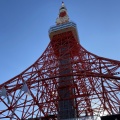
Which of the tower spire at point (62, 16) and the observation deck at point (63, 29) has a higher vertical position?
the tower spire at point (62, 16)

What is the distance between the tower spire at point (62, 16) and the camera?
29562 mm

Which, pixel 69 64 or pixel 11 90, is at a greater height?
pixel 69 64

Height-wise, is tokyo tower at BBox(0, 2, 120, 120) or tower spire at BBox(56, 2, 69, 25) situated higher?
tower spire at BBox(56, 2, 69, 25)

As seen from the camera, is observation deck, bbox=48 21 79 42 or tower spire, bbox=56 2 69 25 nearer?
observation deck, bbox=48 21 79 42

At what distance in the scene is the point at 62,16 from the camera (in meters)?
30.7

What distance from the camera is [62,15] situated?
30.9 meters

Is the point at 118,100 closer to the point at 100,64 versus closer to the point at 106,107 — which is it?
the point at 106,107

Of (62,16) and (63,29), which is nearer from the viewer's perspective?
(63,29)

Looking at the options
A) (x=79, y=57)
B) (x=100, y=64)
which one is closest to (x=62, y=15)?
(x=79, y=57)

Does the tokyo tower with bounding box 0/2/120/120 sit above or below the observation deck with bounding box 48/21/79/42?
below

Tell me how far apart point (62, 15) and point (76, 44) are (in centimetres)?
573

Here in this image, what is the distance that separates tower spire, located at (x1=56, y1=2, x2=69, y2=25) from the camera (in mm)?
29562

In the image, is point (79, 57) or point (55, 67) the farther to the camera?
point (79, 57)

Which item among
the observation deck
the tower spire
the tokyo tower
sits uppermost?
the tower spire
